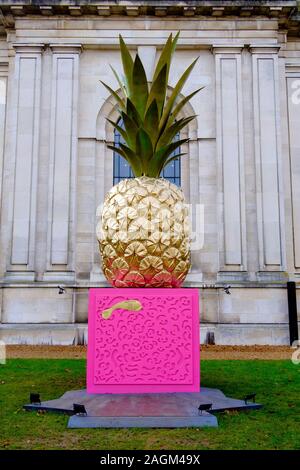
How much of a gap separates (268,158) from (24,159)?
946 centimetres

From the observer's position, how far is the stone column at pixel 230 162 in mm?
18172

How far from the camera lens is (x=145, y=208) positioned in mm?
8086

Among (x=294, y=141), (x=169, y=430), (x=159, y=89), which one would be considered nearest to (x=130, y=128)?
(x=159, y=89)

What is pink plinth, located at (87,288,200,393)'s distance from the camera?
314 inches

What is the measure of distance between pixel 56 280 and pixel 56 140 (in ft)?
18.0

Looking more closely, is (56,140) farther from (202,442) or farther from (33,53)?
(202,442)

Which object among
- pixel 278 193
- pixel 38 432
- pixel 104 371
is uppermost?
pixel 278 193

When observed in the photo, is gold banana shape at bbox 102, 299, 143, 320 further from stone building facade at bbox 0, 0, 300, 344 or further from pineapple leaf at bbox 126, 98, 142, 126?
stone building facade at bbox 0, 0, 300, 344

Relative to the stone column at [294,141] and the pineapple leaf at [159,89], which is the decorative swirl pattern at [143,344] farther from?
the stone column at [294,141]

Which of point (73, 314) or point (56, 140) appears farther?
point (56, 140)

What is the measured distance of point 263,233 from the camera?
60.1 ft

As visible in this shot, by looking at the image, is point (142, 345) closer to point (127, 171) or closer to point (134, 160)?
point (134, 160)

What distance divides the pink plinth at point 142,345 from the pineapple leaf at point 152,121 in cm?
269

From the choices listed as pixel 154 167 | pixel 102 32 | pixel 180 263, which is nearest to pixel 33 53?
pixel 102 32
